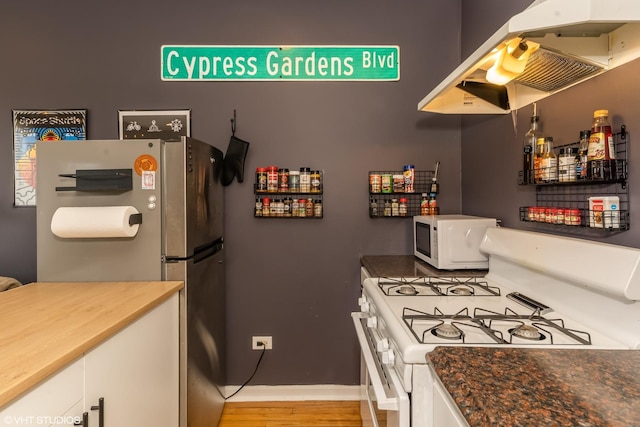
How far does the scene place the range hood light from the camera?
1.06 meters

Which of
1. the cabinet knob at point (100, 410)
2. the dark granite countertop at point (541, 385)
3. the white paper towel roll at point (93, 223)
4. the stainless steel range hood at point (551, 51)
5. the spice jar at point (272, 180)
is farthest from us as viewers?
the spice jar at point (272, 180)

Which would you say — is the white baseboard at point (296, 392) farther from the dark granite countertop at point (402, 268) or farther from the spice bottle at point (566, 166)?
the spice bottle at point (566, 166)

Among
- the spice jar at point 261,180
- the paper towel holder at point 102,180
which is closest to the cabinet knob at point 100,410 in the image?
the paper towel holder at point 102,180

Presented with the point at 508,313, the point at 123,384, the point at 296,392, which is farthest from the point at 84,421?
the point at 296,392

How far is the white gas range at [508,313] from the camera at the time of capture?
90 cm

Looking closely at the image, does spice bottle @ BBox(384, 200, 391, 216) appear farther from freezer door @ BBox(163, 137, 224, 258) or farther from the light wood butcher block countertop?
the light wood butcher block countertop

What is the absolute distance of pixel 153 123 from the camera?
227 centimetres

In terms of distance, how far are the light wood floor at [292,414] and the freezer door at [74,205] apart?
1106mm

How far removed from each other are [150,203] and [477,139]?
6.30ft

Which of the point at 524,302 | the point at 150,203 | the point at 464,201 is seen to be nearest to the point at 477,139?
the point at 464,201

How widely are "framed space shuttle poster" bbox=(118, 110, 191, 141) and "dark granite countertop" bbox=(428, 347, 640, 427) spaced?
2114 millimetres

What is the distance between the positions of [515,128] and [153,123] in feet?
7.20

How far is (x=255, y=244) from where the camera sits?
2.30 metres

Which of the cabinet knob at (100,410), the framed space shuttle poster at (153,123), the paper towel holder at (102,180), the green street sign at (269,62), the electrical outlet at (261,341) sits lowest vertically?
the electrical outlet at (261,341)
